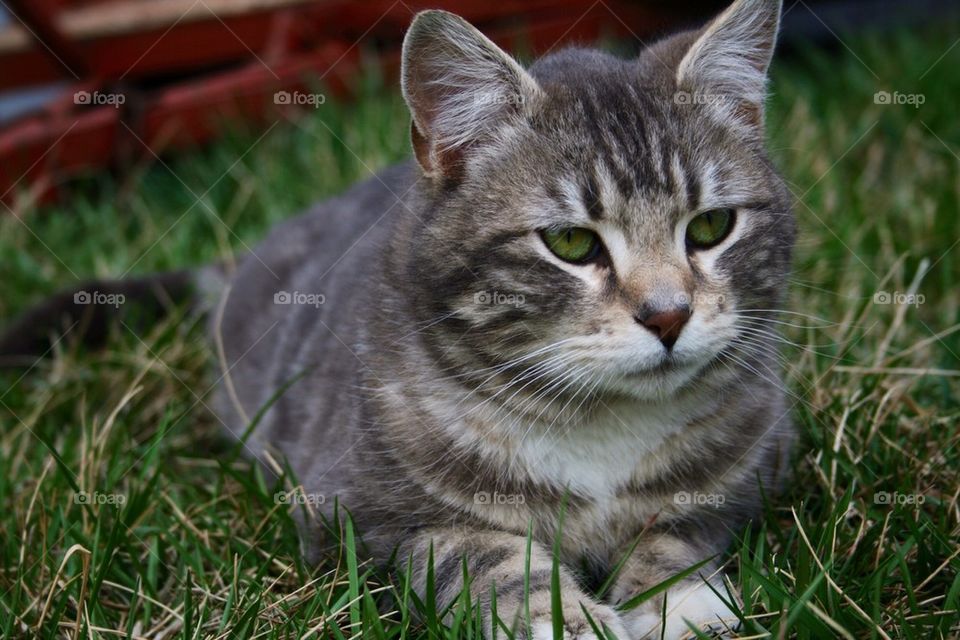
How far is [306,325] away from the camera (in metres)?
3.42

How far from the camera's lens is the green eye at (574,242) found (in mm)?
2363

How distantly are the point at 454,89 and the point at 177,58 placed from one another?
11.4ft

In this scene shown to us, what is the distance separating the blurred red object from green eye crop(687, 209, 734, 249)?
113 inches

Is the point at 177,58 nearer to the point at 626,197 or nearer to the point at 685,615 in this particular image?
the point at 626,197

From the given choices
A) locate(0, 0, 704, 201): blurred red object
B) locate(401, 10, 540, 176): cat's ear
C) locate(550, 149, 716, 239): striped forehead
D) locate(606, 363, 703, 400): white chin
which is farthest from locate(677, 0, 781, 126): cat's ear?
locate(0, 0, 704, 201): blurred red object

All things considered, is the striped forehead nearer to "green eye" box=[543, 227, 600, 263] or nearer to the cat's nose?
"green eye" box=[543, 227, 600, 263]

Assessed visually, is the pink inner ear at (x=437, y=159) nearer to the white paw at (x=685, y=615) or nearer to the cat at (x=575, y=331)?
the cat at (x=575, y=331)

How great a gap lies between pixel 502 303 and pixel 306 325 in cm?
120

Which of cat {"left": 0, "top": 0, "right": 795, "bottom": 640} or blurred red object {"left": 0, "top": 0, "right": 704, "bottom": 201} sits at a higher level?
blurred red object {"left": 0, "top": 0, "right": 704, "bottom": 201}

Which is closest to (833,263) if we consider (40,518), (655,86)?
(655,86)

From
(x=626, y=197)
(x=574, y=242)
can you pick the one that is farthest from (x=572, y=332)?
(x=626, y=197)

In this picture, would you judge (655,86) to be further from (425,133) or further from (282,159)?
(282,159)

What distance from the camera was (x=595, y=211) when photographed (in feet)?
7.68

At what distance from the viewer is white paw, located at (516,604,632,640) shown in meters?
2.20
